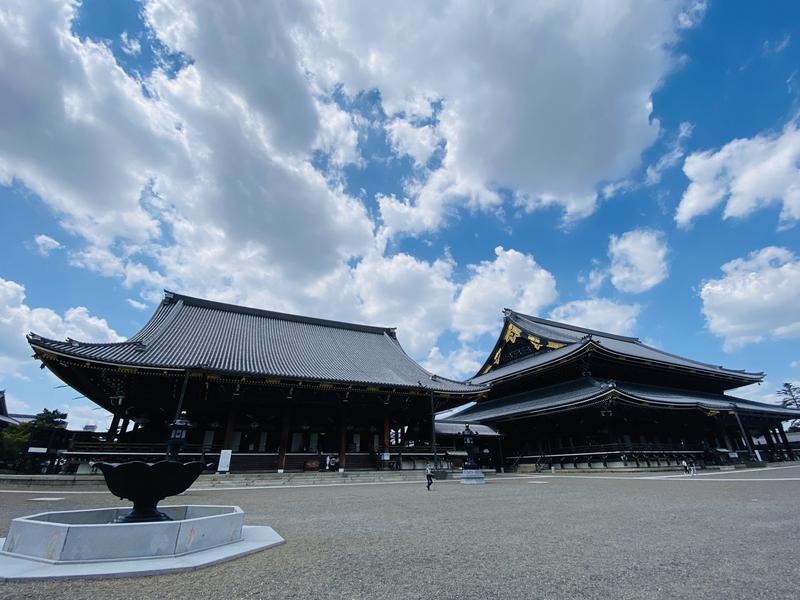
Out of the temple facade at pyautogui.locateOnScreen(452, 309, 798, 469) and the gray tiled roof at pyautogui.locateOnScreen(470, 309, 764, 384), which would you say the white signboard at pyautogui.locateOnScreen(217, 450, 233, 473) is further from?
the gray tiled roof at pyautogui.locateOnScreen(470, 309, 764, 384)

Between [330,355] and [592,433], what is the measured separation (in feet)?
51.6

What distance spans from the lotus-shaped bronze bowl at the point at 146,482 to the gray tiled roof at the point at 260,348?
11292 millimetres

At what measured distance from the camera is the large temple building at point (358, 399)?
15.7 m

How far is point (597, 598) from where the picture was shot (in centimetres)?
253

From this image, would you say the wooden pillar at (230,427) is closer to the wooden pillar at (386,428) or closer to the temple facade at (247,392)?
the temple facade at (247,392)

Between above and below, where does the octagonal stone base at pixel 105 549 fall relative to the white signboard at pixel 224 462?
below

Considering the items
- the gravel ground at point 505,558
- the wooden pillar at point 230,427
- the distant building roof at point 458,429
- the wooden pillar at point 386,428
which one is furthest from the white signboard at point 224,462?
the distant building roof at point 458,429

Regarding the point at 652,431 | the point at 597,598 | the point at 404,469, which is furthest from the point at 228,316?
the point at 652,431

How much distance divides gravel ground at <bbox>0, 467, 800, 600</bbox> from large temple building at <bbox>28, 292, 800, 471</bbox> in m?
9.68

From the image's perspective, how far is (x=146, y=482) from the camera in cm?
409

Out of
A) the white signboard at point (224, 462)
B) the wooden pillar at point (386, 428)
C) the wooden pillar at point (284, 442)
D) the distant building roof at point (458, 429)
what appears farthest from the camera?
the distant building roof at point (458, 429)

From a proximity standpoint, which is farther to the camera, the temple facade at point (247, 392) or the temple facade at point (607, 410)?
the temple facade at point (607, 410)

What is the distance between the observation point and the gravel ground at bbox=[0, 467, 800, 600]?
2.69 metres

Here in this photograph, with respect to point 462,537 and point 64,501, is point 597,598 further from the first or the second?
point 64,501
